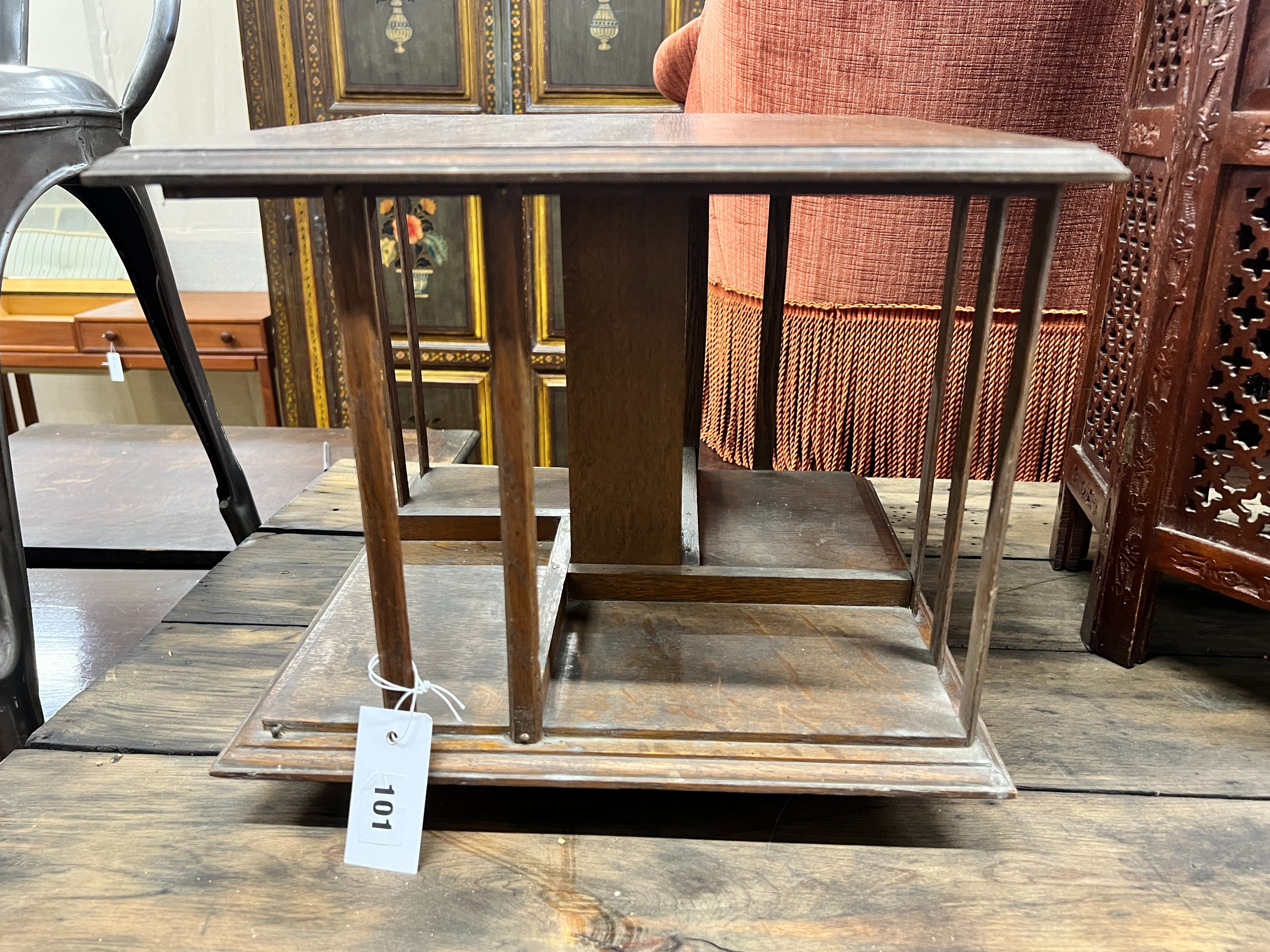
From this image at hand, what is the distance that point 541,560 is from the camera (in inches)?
37.4

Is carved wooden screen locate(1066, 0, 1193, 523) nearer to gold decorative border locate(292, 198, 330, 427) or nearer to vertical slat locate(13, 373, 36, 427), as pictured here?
gold decorative border locate(292, 198, 330, 427)

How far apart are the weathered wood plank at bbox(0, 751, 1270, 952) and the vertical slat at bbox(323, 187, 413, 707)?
0.45 ft

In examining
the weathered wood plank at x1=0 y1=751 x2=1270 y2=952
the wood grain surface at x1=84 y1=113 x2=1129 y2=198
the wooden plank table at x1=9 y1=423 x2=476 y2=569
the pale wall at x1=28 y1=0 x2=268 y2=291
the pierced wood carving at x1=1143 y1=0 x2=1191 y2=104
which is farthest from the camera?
the pale wall at x1=28 y1=0 x2=268 y2=291

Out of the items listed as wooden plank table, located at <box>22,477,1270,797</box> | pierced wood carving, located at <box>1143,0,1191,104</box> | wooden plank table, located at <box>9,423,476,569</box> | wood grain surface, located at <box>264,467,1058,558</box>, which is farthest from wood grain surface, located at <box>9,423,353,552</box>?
pierced wood carving, located at <box>1143,0,1191,104</box>

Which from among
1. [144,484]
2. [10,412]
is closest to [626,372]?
[144,484]

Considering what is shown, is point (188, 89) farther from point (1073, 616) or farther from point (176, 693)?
point (1073, 616)

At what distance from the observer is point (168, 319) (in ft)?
3.66

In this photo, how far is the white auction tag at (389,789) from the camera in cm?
63

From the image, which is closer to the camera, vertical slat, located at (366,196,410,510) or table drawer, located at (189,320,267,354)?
vertical slat, located at (366,196,410,510)

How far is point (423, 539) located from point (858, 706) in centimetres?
50

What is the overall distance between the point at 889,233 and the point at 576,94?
1104mm

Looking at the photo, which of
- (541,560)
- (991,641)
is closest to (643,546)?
(541,560)

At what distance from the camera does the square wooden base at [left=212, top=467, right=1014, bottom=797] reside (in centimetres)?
63

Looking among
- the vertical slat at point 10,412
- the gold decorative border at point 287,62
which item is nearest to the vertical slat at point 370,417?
the gold decorative border at point 287,62
